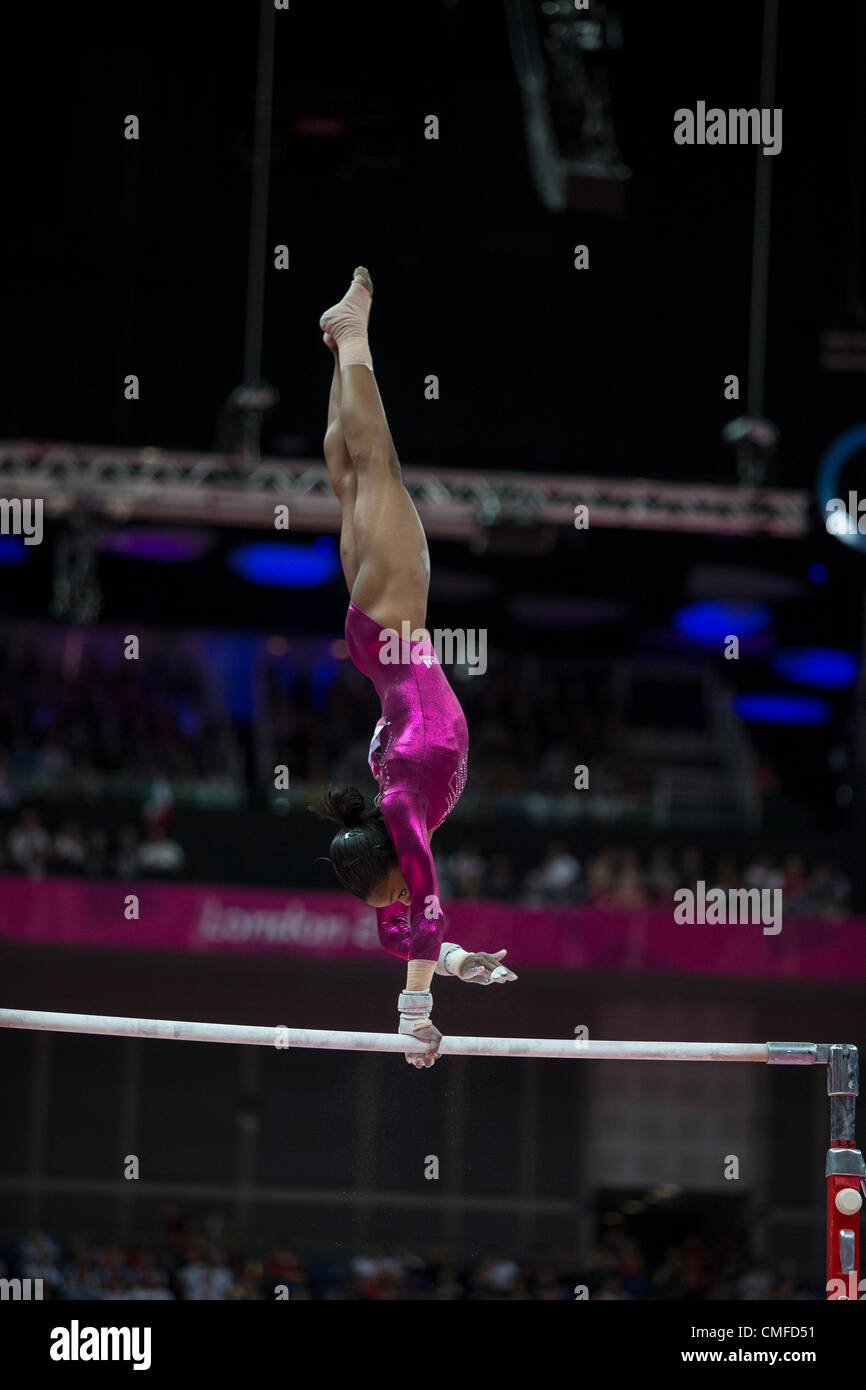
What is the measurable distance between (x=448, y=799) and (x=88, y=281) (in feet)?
34.0

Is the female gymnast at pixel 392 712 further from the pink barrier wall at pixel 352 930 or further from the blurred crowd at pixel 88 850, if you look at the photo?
the blurred crowd at pixel 88 850

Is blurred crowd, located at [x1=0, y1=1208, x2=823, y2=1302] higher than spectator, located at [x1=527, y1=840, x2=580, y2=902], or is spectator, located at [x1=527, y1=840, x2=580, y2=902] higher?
spectator, located at [x1=527, y1=840, x2=580, y2=902]

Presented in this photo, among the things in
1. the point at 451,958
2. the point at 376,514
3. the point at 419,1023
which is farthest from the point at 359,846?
the point at 376,514

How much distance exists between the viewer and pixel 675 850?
1464 centimetres

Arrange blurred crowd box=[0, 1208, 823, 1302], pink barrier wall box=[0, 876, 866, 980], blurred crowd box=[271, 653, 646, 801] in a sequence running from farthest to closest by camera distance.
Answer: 1. blurred crowd box=[271, 653, 646, 801]
2. pink barrier wall box=[0, 876, 866, 980]
3. blurred crowd box=[0, 1208, 823, 1302]

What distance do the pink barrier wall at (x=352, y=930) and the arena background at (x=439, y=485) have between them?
0.03 m

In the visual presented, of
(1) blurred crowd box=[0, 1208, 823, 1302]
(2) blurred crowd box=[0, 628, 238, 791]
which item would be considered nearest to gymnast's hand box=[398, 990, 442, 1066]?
(1) blurred crowd box=[0, 1208, 823, 1302]

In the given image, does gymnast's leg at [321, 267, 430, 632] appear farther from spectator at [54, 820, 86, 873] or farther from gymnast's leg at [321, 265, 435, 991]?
spectator at [54, 820, 86, 873]

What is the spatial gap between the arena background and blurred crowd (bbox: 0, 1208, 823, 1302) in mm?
184

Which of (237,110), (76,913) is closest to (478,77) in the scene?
(237,110)

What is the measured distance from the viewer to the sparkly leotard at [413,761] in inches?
218

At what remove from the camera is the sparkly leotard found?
553 centimetres

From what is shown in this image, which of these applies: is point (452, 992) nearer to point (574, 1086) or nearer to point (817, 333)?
point (574, 1086)

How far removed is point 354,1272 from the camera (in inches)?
443
